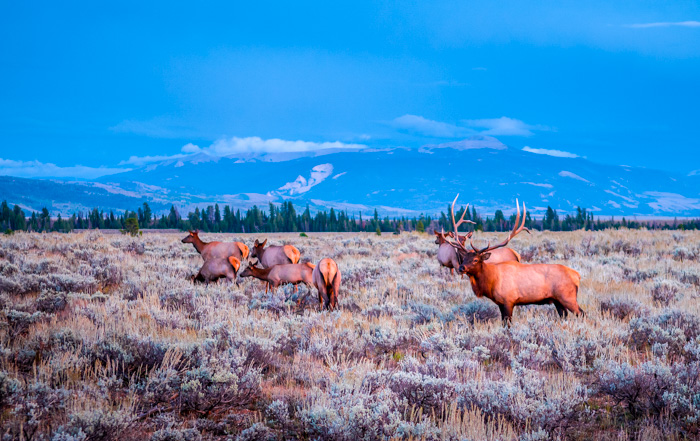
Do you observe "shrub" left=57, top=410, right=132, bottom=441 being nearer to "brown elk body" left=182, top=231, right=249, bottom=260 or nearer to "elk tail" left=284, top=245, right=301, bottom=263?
"elk tail" left=284, top=245, right=301, bottom=263

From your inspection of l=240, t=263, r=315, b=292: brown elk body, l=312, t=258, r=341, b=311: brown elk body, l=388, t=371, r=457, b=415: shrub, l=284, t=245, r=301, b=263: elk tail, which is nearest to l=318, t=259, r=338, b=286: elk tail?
l=312, t=258, r=341, b=311: brown elk body

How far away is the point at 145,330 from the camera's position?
6738 mm

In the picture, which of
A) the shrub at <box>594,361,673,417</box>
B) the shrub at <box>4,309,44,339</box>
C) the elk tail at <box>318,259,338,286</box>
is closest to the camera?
the shrub at <box>594,361,673,417</box>

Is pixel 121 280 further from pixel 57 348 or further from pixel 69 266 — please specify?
pixel 57 348

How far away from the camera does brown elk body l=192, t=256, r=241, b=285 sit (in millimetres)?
12656

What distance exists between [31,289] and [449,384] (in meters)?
10.1

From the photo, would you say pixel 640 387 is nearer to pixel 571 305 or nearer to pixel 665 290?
pixel 571 305

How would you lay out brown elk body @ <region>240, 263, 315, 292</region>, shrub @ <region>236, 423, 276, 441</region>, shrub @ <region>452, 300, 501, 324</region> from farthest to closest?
1. brown elk body @ <region>240, 263, 315, 292</region>
2. shrub @ <region>452, 300, 501, 324</region>
3. shrub @ <region>236, 423, 276, 441</region>

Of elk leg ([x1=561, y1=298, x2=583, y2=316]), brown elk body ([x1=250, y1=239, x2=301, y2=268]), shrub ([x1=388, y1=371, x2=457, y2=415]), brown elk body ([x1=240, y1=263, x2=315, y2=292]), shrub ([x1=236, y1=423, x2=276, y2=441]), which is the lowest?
shrub ([x1=236, y1=423, x2=276, y2=441])

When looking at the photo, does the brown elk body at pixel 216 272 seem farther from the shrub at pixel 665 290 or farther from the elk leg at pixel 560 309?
the shrub at pixel 665 290

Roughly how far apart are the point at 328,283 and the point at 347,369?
4.47 m

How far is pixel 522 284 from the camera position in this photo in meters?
7.94

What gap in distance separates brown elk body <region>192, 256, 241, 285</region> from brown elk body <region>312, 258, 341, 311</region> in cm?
371

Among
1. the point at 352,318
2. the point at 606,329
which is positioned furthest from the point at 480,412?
the point at 352,318
